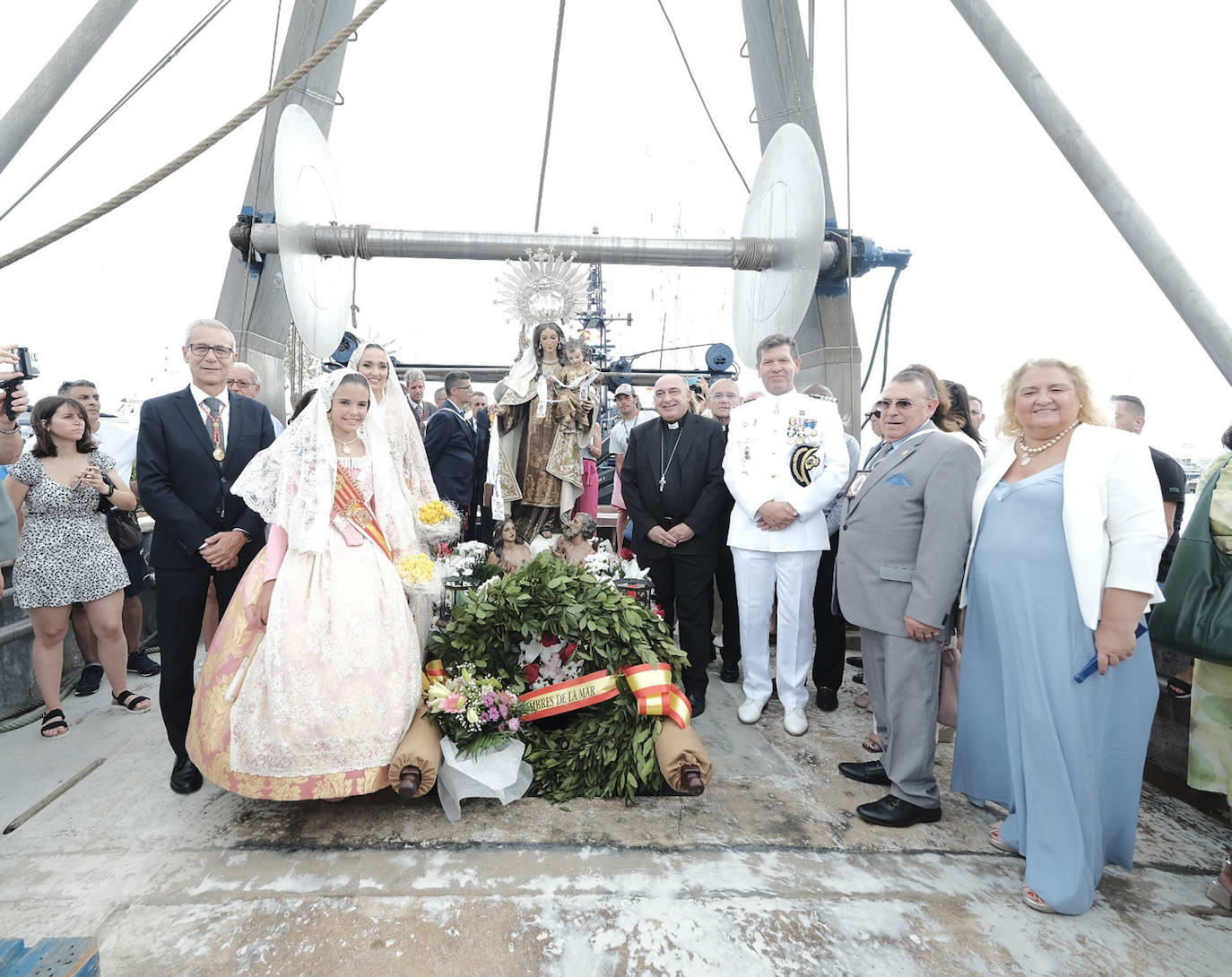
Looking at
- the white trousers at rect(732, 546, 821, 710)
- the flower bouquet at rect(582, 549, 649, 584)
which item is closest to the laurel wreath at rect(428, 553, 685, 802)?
the flower bouquet at rect(582, 549, 649, 584)

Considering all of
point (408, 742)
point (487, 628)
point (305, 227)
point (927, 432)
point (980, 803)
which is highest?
point (305, 227)

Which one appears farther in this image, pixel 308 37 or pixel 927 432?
pixel 308 37

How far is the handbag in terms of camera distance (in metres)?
3.81

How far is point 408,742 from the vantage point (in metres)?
2.65

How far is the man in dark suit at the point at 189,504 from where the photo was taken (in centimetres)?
291

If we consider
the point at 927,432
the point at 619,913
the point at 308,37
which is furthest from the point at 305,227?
the point at 619,913

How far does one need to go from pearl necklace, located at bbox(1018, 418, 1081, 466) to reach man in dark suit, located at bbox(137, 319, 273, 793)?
3283 mm

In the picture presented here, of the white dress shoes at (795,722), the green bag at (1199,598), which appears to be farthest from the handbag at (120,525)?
the green bag at (1199,598)

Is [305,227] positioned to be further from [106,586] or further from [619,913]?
[619,913]

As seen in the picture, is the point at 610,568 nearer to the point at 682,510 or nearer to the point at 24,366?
the point at 682,510

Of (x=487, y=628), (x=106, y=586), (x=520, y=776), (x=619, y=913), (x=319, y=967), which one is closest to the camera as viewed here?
(x=319, y=967)

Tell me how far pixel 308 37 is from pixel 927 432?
21.1ft

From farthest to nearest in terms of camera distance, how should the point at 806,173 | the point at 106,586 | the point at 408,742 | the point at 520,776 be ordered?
the point at 806,173, the point at 106,586, the point at 520,776, the point at 408,742

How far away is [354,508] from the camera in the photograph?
292 cm
